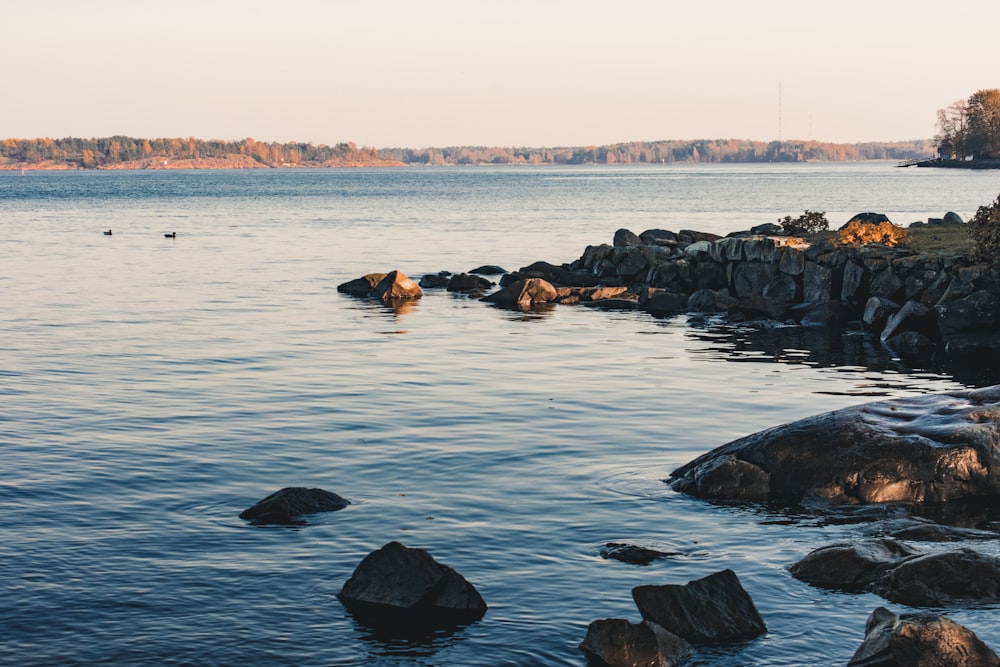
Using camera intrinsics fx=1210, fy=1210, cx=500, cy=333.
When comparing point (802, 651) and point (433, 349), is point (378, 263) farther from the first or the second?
point (802, 651)

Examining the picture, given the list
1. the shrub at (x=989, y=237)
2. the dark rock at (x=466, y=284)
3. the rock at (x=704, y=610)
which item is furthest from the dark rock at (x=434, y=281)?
the rock at (x=704, y=610)

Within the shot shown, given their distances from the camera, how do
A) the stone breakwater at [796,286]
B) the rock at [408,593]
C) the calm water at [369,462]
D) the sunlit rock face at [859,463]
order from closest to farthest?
1. the calm water at [369,462]
2. the rock at [408,593]
3. the sunlit rock face at [859,463]
4. the stone breakwater at [796,286]

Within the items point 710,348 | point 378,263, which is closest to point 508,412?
point 710,348

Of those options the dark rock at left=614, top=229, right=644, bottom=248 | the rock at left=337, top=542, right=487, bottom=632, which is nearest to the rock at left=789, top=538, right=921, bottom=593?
the rock at left=337, top=542, right=487, bottom=632

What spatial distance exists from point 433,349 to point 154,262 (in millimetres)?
34760

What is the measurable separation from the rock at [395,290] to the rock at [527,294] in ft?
12.3

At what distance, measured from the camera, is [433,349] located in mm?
36844

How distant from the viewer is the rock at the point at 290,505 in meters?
18.0

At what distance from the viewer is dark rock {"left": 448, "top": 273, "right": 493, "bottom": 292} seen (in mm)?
54000

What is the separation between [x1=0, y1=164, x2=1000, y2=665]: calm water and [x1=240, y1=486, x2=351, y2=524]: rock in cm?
34

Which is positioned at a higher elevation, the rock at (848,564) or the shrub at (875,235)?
the shrub at (875,235)

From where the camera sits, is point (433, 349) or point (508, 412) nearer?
point (508, 412)

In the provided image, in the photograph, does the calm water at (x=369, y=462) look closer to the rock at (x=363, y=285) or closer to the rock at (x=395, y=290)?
the rock at (x=395, y=290)

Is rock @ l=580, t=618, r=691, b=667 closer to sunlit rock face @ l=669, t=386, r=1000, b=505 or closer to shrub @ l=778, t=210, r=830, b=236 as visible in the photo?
sunlit rock face @ l=669, t=386, r=1000, b=505
